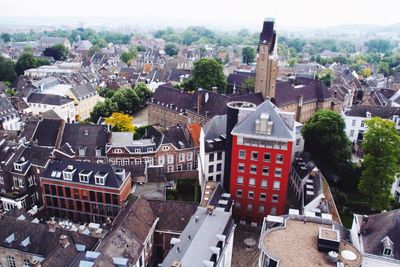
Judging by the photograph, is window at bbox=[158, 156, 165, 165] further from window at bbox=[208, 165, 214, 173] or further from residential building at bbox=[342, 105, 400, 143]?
residential building at bbox=[342, 105, 400, 143]

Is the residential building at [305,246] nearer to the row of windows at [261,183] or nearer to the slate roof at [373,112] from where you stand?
the row of windows at [261,183]

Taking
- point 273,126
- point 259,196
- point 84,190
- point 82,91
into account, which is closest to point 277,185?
point 259,196

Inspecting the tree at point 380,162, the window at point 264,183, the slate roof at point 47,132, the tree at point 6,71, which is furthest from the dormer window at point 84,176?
the tree at point 6,71

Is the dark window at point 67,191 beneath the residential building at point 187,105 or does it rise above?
beneath

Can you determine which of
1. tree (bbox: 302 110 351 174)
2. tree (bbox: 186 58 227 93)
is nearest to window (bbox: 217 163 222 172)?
tree (bbox: 302 110 351 174)

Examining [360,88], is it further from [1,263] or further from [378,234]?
[1,263]

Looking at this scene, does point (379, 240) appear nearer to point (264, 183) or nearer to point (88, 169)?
point (264, 183)
